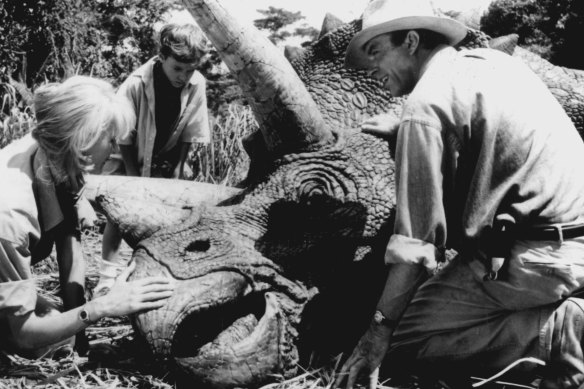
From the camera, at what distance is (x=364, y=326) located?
3756mm

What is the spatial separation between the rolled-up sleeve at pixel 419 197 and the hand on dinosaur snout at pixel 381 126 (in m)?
0.75

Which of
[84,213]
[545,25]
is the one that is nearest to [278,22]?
[545,25]

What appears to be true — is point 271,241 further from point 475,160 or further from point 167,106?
point 167,106

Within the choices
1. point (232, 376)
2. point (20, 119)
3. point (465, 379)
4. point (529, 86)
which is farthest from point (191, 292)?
point (20, 119)

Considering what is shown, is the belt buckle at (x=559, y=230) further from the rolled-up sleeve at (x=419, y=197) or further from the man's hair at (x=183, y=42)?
the man's hair at (x=183, y=42)

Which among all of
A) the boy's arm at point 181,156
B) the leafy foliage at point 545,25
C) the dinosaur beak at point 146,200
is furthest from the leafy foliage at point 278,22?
the dinosaur beak at point 146,200

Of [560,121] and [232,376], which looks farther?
[560,121]

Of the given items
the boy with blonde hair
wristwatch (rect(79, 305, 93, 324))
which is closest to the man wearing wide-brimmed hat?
wristwatch (rect(79, 305, 93, 324))

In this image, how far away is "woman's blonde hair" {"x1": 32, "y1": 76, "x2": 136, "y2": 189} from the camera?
11.4 ft

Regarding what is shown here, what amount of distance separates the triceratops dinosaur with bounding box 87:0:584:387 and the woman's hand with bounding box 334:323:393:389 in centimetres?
30

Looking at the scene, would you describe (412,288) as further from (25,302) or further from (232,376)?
(25,302)

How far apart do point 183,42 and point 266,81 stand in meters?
2.16

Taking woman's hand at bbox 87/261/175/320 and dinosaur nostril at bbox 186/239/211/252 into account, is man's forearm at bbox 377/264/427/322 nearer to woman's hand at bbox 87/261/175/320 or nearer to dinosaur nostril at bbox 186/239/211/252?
dinosaur nostril at bbox 186/239/211/252

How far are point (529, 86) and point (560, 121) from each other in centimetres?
21
